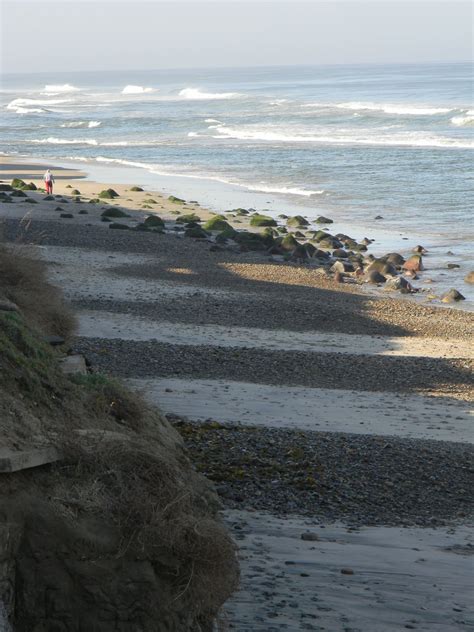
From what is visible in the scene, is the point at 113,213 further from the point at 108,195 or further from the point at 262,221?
the point at 108,195

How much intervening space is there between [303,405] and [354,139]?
177ft

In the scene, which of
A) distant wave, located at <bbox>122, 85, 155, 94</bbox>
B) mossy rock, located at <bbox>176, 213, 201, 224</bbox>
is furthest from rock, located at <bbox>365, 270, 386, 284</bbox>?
distant wave, located at <bbox>122, 85, 155, 94</bbox>

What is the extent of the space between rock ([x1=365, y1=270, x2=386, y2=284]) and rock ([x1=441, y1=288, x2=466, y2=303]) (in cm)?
232

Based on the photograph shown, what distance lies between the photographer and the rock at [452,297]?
965 inches

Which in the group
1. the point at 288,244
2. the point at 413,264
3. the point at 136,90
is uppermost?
the point at 136,90

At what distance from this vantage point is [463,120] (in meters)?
74.8

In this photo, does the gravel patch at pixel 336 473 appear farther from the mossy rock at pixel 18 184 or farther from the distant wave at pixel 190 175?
the distant wave at pixel 190 175

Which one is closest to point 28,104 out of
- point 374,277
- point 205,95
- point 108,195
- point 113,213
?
point 205,95

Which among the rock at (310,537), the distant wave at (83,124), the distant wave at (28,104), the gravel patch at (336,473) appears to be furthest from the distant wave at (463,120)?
the rock at (310,537)

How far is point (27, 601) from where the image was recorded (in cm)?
653

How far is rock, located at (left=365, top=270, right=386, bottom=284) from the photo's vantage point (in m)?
26.7

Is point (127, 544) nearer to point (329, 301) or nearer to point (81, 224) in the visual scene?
point (329, 301)

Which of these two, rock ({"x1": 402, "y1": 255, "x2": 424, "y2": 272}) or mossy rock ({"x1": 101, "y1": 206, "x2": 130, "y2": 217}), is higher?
mossy rock ({"x1": 101, "y1": 206, "x2": 130, "y2": 217})

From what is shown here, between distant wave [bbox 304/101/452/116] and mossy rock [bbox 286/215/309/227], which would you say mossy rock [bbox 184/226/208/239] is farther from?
distant wave [bbox 304/101/452/116]
